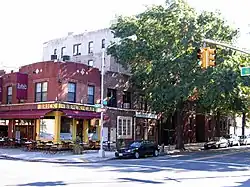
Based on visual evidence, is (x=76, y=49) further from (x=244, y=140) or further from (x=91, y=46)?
(x=244, y=140)

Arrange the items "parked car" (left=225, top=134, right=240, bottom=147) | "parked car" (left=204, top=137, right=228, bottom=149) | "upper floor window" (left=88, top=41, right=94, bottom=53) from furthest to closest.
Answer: "upper floor window" (left=88, top=41, right=94, bottom=53)
"parked car" (left=225, top=134, right=240, bottom=147)
"parked car" (left=204, top=137, right=228, bottom=149)

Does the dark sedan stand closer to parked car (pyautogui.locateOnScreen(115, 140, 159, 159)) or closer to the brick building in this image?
parked car (pyautogui.locateOnScreen(115, 140, 159, 159))

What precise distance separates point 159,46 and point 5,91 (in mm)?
15491

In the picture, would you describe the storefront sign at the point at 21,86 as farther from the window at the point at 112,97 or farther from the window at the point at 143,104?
the window at the point at 143,104

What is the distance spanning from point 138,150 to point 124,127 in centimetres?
1068

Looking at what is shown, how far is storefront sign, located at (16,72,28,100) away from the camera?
35.8 meters

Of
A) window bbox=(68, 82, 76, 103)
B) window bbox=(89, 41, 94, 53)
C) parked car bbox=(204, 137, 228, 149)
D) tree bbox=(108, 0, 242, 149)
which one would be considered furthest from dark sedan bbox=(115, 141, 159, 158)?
window bbox=(89, 41, 94, 53)

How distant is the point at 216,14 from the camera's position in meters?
34.7

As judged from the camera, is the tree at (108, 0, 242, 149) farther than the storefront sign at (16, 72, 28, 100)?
No

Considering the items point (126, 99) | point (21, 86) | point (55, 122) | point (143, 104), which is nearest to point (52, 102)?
point (55, 122)

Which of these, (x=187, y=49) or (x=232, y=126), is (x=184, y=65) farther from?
(x=232, y=126)

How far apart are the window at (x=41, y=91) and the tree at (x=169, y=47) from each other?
7642 mm

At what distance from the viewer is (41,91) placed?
35.2 m

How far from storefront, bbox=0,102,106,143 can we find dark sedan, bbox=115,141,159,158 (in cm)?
617
